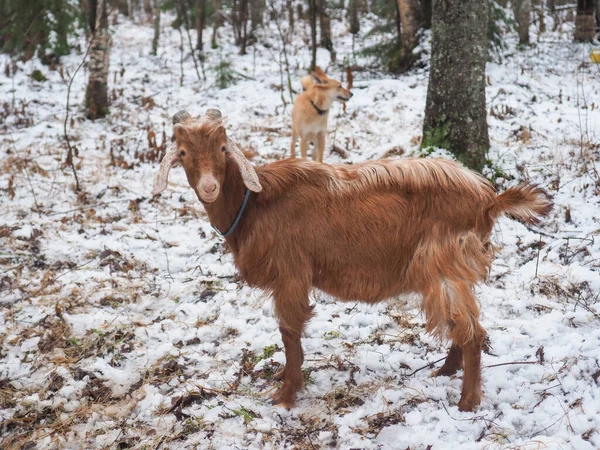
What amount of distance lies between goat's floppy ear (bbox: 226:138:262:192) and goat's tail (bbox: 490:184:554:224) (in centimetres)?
146

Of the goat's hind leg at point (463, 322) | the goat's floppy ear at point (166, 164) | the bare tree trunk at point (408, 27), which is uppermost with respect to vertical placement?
the bare tree trunk at point (408, 27)

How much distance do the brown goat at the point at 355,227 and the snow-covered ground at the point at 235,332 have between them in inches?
13.6

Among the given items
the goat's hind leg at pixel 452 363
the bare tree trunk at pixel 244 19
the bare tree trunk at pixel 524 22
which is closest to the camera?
the goat's hind leg at pixel 452 363

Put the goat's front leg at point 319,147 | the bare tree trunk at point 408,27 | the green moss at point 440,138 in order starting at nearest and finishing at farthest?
the green moss at point 440,138 < the goat's front leg at point 319,147 < the bare tree trunk at point 408,27

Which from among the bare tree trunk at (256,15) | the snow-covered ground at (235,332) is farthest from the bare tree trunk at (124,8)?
the snow-covered ground at (235,332)

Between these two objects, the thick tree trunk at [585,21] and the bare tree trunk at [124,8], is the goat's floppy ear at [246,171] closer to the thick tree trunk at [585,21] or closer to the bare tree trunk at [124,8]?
the thick tree trunk at [585,21]

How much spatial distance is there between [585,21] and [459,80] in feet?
31.5

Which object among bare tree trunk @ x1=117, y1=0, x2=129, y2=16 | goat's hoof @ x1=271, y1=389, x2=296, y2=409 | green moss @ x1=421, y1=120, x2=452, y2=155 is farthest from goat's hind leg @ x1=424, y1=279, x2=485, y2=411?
bare tree trunk @ x1=117, y1=0, x2=129, y2=16

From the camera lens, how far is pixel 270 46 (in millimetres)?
17359

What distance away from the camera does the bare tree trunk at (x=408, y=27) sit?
11758 mm

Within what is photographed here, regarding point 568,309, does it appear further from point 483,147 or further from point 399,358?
point 483,147

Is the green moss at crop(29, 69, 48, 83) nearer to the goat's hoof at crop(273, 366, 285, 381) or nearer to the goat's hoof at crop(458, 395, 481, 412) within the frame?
the goat's hoof at crop(273, 366, 285, 381)

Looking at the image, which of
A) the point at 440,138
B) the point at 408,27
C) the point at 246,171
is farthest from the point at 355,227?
the point at 408,27

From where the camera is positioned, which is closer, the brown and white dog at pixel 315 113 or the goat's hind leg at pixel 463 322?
the goat's hind leg at pixel 463 322
